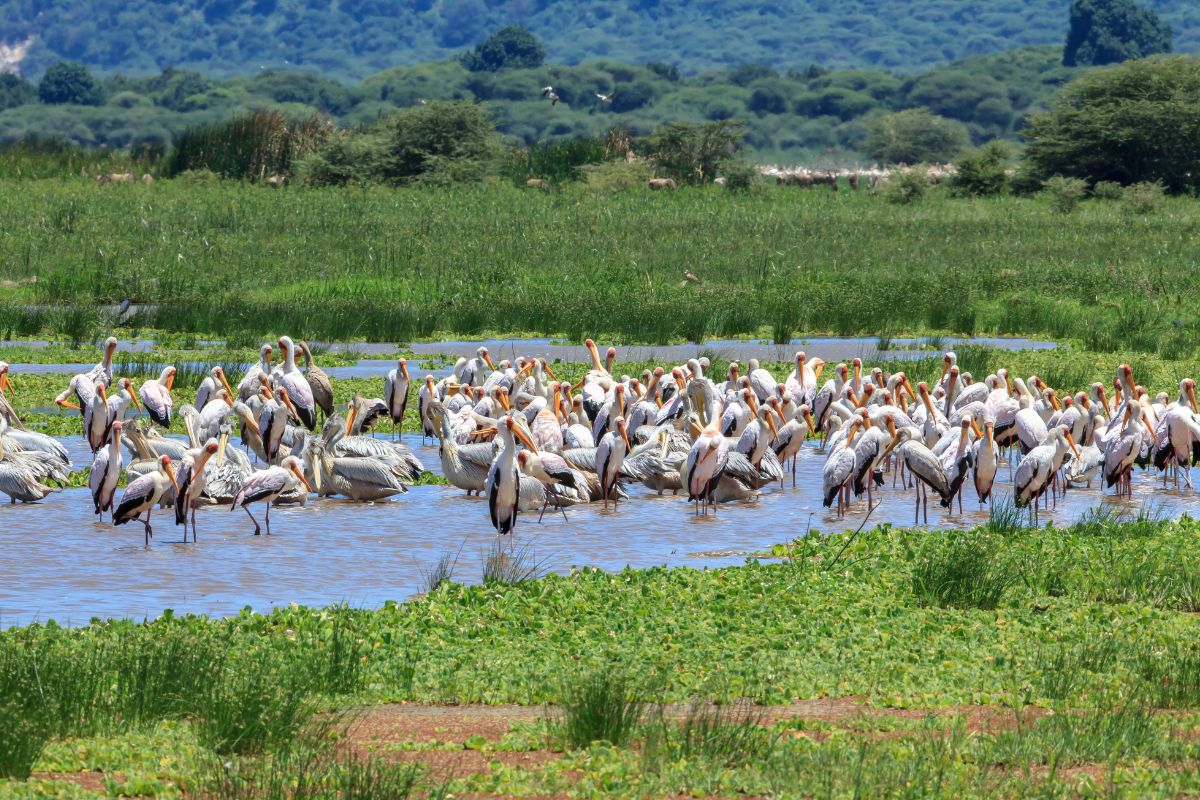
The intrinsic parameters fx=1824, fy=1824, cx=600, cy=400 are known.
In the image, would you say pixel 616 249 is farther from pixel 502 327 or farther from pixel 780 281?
pixel 502 327

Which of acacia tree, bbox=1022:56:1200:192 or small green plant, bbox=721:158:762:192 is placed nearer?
small green plant, bbox=721:158:762:192

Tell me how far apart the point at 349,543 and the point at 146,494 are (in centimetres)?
141

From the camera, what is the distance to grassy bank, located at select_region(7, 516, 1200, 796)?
6918mm

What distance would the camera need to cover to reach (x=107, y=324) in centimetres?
2634

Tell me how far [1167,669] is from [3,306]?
898 inches

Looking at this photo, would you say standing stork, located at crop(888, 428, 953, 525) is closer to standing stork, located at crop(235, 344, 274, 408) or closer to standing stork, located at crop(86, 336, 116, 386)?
standing stork, located at crop(235, 344, 274, 408)

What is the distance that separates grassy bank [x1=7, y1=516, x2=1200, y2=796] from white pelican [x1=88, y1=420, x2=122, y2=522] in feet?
10.6

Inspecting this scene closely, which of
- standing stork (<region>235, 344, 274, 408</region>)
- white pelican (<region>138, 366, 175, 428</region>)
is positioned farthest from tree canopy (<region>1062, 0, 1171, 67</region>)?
white pelican (<region>138, 366, 175, 428</region>)

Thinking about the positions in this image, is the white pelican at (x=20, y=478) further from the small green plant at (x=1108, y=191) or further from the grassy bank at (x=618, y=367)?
the small green plant at (x=1108, y=191)

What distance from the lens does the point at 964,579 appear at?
34.2 ft

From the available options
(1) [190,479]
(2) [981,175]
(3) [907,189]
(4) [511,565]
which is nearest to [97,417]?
(1) [190,479]

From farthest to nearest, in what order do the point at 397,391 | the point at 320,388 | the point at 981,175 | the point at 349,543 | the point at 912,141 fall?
the point at 912,141 → the point at 981,175 → the point at 320,388 → the point at 397,391 → the point at 349,543

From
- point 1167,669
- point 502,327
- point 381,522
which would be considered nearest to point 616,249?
point 502,327

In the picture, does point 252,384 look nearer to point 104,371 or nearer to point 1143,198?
point 104,371
